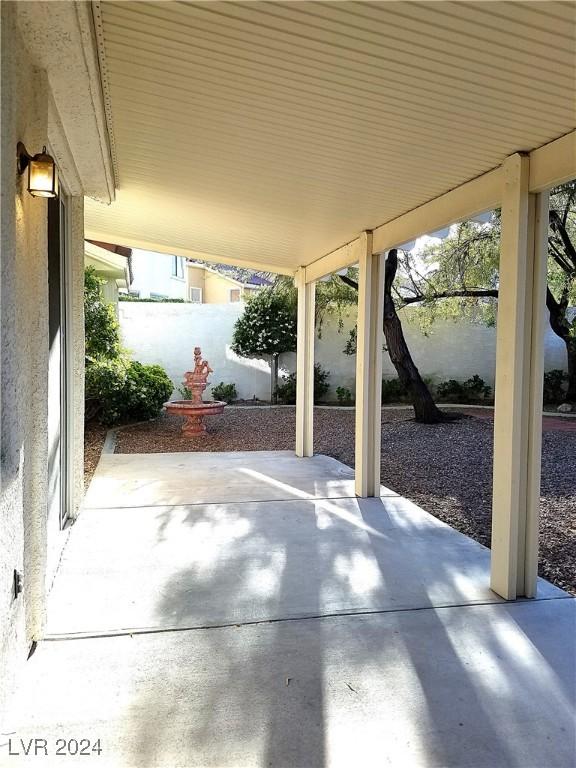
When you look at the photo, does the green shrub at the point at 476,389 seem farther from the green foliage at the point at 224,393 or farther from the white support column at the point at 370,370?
the white support column at the point at 370,370

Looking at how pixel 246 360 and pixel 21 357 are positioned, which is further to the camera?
pixel 246 360

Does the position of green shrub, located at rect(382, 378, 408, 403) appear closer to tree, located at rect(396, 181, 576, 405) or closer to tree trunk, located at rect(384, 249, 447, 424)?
tree, located at rect(396, 181, 576, 405)

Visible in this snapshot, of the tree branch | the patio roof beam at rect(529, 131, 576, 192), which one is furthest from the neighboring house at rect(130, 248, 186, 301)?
the patio roof beam at rect(529, 131, 576, 192)

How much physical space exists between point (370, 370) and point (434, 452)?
3.36m

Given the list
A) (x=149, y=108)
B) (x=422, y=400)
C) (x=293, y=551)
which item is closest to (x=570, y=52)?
(x=149, y=108)

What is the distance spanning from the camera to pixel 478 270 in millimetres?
10672

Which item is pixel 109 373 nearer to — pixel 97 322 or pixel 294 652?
pixel 97 322

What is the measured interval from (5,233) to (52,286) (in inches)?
96.5

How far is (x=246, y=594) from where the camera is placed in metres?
3.70

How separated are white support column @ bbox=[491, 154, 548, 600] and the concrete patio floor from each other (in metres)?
0.29

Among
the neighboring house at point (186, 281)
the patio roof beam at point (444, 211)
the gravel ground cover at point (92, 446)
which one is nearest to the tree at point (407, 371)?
the gravel ground cover at point (92, 446)

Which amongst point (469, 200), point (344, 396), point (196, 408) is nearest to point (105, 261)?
point (196, 408)

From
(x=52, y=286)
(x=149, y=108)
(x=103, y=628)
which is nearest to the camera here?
(x=103, y=628)

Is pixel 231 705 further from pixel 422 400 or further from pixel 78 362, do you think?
pixel 422 400
